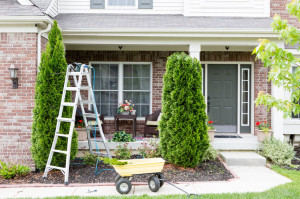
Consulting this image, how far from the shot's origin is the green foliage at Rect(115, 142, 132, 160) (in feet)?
22.7

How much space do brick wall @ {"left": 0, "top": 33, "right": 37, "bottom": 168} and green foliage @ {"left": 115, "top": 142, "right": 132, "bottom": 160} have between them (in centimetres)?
195

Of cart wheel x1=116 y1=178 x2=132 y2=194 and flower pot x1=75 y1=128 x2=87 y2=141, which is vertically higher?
flower pot x1=75 y1=128 x2=87 y2=141

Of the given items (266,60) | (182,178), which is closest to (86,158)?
(182,178)

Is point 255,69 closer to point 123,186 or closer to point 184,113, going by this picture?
point 184,113

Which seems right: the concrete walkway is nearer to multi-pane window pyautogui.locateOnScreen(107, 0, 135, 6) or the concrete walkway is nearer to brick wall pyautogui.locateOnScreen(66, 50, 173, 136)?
brick wall pyautogui.locateOnScreen(66, 50, 173, 136)

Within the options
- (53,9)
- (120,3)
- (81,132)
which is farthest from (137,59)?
(81,132)

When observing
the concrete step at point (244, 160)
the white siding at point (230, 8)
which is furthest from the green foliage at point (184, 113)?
the white siding at point (230, 8)

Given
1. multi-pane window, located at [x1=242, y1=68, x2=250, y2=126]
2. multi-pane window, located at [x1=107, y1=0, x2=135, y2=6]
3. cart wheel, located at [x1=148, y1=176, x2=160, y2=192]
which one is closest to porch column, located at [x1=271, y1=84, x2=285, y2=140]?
multi-pane window, located at [x1=242, y1=68, x2=250, y2=126]

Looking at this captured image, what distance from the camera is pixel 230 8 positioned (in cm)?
925

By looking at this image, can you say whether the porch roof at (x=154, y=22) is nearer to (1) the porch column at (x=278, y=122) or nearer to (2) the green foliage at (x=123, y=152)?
(1) the porch column at (x=278, y=122)

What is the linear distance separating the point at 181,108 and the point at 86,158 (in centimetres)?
251

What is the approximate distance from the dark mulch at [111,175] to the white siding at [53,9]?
15.2 ft

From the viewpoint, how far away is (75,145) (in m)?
6.25

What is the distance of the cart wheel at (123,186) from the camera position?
4750mm
